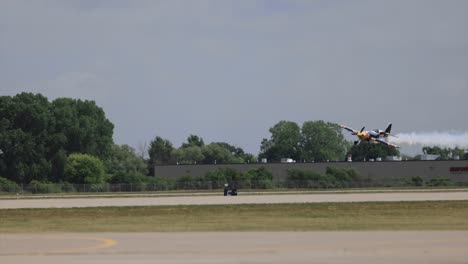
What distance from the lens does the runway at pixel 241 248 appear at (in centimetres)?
2741

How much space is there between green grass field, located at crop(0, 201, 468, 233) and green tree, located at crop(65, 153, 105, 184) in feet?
273

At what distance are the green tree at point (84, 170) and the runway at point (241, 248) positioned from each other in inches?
4343

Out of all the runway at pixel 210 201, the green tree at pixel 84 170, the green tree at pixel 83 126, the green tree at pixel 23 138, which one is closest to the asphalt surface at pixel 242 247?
the runway at pixel 210 201

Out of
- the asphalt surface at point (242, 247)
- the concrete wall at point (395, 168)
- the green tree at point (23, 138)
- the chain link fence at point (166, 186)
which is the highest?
the green tree at point (23, 138)

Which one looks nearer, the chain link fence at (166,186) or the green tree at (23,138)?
the chain link fence at (166,186)

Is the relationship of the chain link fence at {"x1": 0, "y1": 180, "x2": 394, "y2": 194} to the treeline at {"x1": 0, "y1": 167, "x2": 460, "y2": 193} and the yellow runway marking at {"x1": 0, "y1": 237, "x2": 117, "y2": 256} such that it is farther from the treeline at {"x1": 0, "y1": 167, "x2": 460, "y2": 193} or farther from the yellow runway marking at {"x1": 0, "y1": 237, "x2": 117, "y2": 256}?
the yellow runway marking at {"x1": 0, "y1": 237, "x2": 117, "y2": 256}

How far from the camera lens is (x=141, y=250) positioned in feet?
100

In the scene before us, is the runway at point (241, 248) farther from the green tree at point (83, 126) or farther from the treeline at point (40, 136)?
the green tree at point (83, 126)

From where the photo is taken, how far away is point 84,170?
15175 centimetres

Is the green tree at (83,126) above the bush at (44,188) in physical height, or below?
above

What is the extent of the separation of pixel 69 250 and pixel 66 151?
141 m

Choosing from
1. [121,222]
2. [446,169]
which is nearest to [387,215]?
[121,222]

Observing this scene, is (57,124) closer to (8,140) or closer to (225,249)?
(8,140)

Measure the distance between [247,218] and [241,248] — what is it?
70.5 feet
